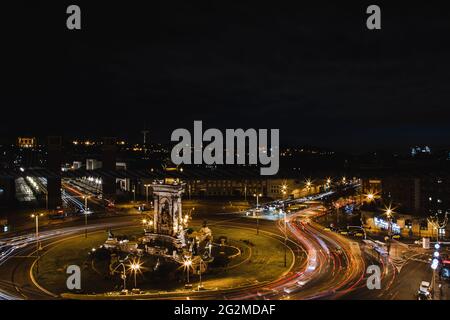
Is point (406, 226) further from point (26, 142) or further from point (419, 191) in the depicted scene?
point (26, 142)

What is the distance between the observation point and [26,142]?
144875 millimetres

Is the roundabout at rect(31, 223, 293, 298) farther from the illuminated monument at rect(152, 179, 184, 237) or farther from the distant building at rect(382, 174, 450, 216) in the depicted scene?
the distant building at rect(382, 174, 450, 216)

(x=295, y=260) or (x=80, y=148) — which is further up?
(x=80, y=148)

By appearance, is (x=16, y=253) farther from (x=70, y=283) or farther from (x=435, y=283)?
(x=435, y=283)

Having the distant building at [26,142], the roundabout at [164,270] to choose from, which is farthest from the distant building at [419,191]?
the distant building at [26,142]

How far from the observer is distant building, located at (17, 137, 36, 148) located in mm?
141625

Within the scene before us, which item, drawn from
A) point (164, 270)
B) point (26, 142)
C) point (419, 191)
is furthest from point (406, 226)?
point (26, 142)

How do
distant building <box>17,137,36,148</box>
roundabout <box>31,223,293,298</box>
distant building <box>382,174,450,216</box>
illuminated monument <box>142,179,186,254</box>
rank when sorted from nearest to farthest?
1. roundabout <box>31,223,293,298</box>
2. illuminated monument <box>142,179,186,254</box>
3. distant building <box>382,174,450,216</box>
4. distant building <box>17,137,36,148</box>

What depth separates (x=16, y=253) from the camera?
35.2 m

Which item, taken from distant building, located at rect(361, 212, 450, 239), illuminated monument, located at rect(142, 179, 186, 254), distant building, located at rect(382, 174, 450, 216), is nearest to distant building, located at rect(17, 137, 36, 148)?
illuminated monument, located at rect(142, 179, 186, 254)

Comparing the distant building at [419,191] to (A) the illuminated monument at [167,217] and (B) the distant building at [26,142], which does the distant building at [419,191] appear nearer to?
(A) the illuminated monument at [167,217]

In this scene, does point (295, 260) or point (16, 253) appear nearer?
point (295, 260)

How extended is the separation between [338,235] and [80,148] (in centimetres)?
15836

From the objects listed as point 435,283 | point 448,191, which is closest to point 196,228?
point 435,283
